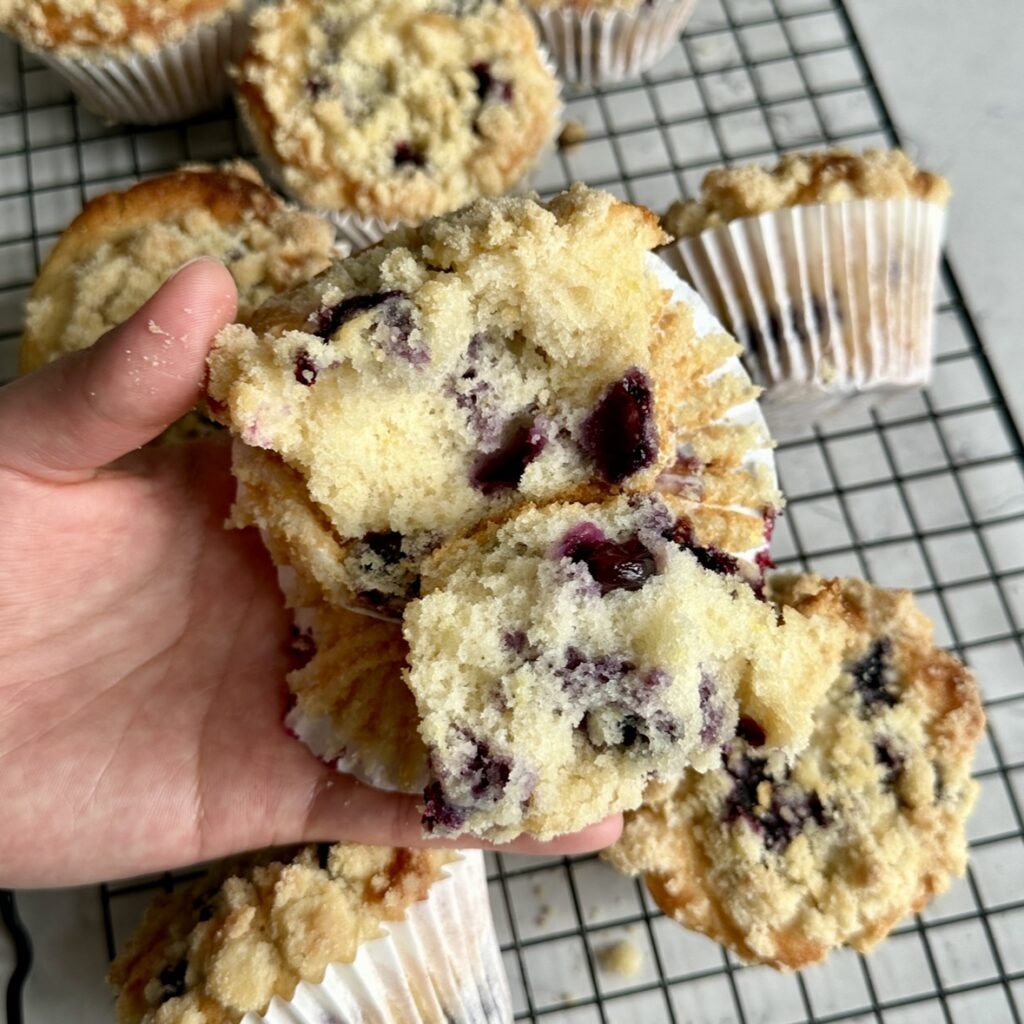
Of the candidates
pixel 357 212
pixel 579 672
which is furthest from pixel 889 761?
pixel 357 212

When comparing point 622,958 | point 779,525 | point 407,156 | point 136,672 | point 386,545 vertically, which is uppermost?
point 407,156

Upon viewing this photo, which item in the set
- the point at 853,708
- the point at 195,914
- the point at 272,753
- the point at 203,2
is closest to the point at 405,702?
the point at 272,753

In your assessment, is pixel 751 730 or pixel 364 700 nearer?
pixel 751 730

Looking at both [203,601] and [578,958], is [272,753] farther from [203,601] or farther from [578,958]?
[578,958]

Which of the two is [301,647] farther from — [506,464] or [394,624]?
[506,464]

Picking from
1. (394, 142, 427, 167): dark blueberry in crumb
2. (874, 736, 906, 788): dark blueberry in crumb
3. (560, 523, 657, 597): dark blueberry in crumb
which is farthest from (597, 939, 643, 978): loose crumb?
(394, 142, 427, 167): dark blueberry in crumb
